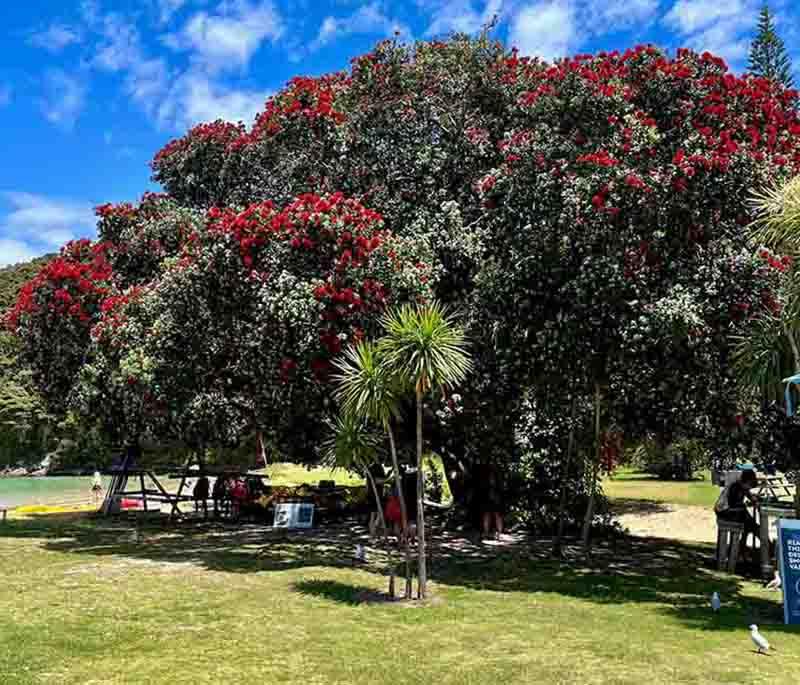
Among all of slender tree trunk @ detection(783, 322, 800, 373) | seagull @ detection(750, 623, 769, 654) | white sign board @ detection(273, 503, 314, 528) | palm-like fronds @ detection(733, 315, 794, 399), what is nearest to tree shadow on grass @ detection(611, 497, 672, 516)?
white sign board @ detection(273, 503, 314, 528)

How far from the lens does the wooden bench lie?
43.6 feet

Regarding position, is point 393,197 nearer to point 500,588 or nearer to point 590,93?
point 590,93

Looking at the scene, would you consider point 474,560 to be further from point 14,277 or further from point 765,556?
point 14,277

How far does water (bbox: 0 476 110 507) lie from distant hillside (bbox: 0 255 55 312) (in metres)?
14.7

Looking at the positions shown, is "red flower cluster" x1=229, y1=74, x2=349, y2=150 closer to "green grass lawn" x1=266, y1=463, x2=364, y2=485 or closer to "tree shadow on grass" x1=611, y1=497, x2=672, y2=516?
"tree shadow on grass" x1=611, y1=497, x2=672, y2=516

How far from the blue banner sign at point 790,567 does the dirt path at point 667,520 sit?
29.0ft

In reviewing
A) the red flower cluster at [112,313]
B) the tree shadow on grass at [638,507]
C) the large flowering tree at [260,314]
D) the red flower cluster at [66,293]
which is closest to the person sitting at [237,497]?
the large flowering tree at [260,314]

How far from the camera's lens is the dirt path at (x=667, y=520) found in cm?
1850

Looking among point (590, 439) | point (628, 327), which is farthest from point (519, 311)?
point (590, 439)

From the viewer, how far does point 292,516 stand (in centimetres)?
1535

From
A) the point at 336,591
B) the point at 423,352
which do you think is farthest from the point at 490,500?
the point at 423,352

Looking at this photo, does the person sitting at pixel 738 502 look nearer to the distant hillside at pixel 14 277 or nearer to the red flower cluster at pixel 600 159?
the red flower cluster at pixel 600 159

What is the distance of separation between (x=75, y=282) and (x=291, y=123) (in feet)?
20.2

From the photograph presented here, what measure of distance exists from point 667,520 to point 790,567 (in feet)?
41.9
